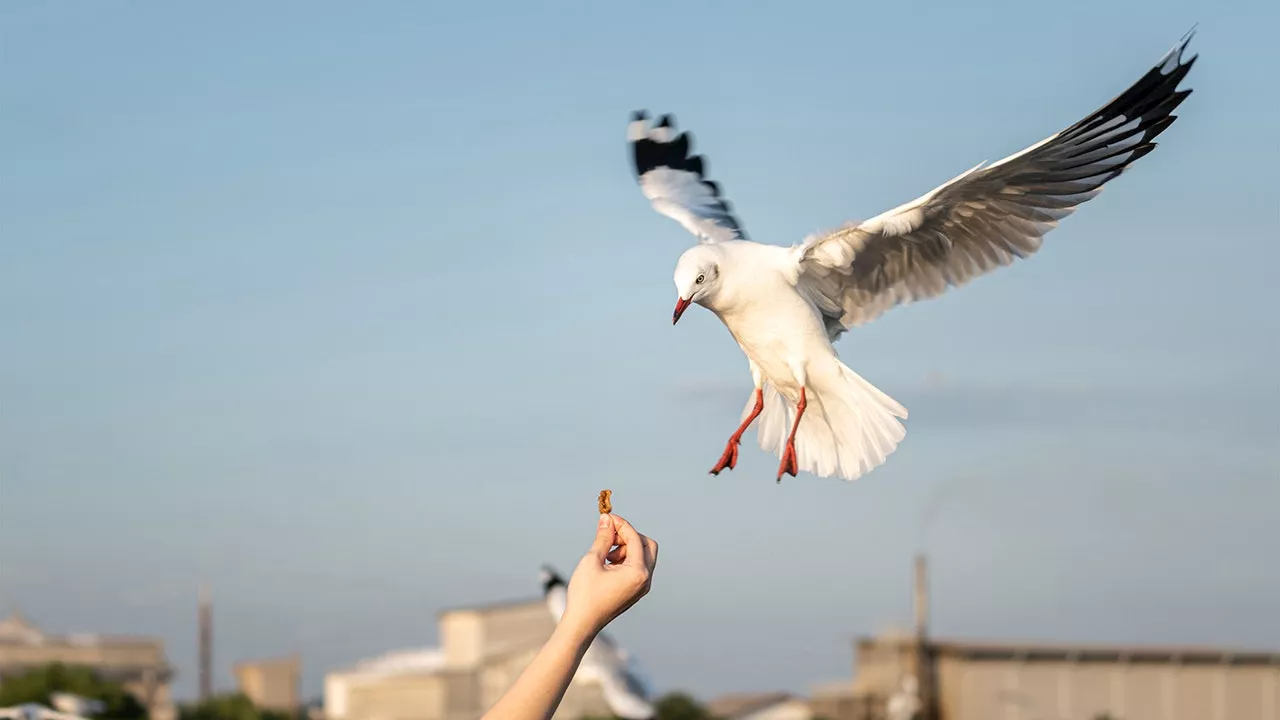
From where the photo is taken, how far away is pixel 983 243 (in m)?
5.47

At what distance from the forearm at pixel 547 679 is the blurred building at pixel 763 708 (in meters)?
37.9

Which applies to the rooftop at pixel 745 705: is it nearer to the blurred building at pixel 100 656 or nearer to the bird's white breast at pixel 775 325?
the blurred building at pixel 100 656

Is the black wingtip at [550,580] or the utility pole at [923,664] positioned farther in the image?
the utility pole at [923,664]

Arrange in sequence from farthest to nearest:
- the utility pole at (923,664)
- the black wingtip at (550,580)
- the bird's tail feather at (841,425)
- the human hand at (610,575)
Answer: the utility pole at (923,664), the black wingtip at (550,580), the bird's tail feather at (841,425), the human hand at (610,575)

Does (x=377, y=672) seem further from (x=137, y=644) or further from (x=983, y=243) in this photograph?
(x=983, y=243)

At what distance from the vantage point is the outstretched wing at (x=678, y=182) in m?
6.47

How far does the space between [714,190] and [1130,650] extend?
32655mm

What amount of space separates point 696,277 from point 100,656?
43.6 m

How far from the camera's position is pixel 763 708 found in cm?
4209

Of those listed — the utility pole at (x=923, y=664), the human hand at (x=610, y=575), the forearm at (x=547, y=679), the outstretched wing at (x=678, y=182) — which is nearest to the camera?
the forearm at (x=547, y=679)

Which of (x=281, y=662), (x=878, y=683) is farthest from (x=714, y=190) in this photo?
(x=281, y=662)

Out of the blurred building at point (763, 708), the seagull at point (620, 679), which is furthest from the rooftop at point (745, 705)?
the seagull at point (620, 679)

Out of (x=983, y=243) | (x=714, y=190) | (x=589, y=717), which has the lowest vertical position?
(x=589, y=717)

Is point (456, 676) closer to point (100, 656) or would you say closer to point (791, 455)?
point (100, 656)
